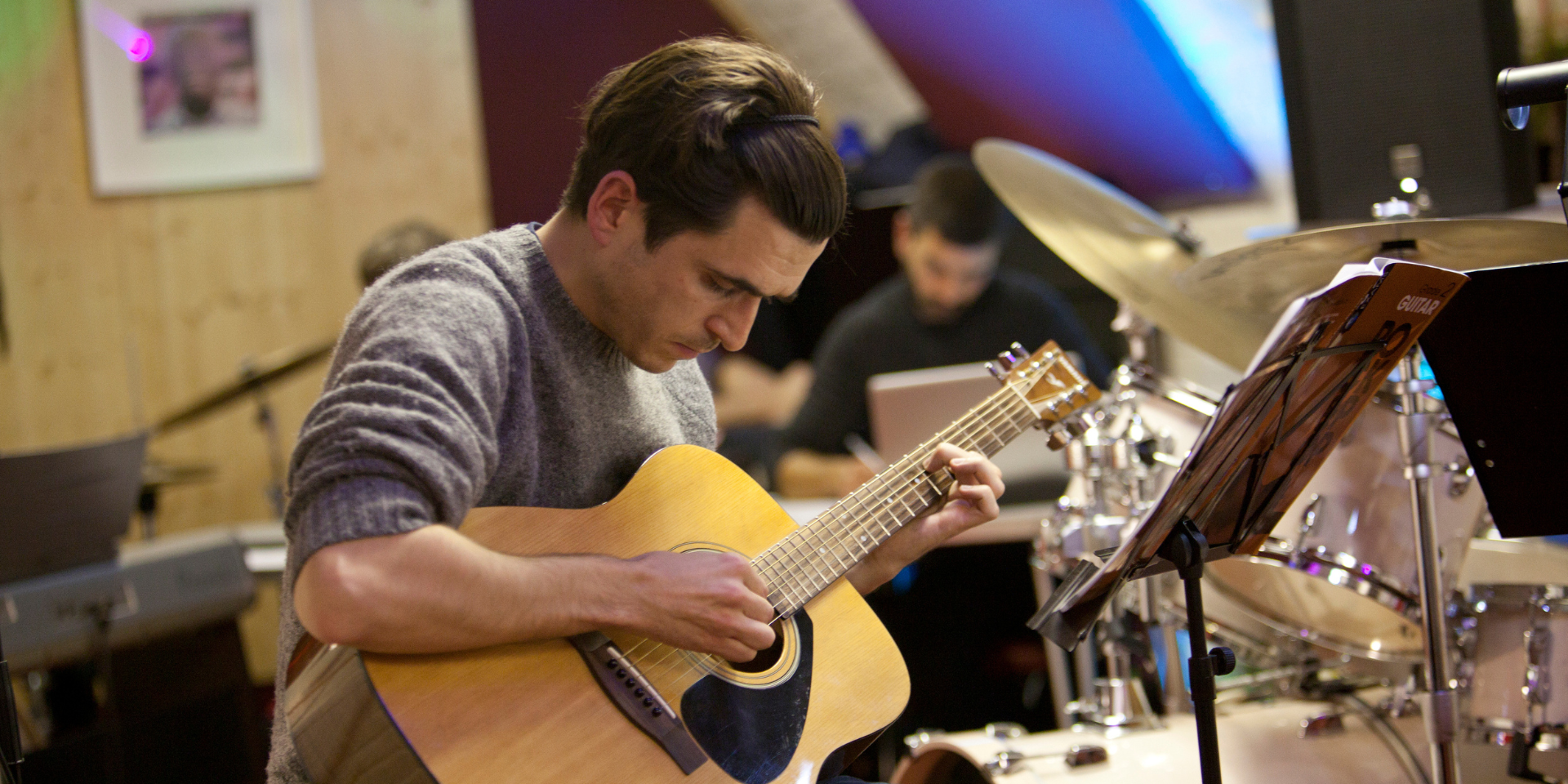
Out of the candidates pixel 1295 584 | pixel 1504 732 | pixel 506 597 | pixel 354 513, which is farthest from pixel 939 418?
pixel 354 513

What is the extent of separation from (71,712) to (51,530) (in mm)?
696

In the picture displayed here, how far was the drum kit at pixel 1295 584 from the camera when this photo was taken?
170 centimetres

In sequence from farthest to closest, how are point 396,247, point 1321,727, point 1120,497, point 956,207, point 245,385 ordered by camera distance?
point 956,207 < point 245,385 < point 396,247 < point 1120,497 < point 1321,727

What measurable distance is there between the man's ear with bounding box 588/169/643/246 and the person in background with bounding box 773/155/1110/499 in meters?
2.18

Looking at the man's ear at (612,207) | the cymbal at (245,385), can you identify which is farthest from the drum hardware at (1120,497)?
the cymbal at (245,385)

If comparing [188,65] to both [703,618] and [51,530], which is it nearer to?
[51,530]

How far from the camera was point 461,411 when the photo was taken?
1.19m

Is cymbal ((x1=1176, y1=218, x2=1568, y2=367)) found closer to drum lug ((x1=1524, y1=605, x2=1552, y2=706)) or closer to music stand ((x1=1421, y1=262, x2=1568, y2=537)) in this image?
music stand ((x1=1421, y1=262, x2=1568, y2=537))

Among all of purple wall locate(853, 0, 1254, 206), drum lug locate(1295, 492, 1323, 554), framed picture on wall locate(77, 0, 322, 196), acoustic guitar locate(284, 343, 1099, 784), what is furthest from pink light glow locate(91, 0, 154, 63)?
drum lug locate(1295, 492, 1323, 554)

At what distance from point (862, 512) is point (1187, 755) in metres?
0.65

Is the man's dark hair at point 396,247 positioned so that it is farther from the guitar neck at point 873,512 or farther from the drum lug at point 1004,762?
the drum lug at point 1004,762

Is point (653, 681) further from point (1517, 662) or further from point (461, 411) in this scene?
point (1517, 662)

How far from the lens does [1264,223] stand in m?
4.15

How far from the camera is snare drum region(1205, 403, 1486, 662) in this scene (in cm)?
185
